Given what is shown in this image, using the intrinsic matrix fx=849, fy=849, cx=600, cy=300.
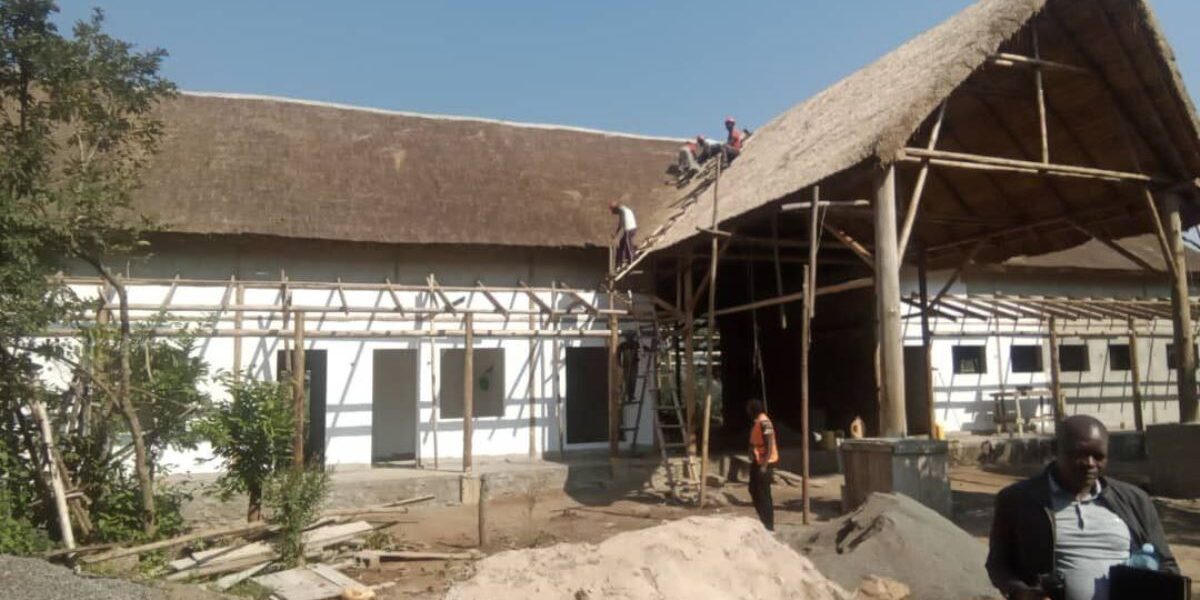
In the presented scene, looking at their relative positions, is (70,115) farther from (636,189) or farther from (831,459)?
(831,459)

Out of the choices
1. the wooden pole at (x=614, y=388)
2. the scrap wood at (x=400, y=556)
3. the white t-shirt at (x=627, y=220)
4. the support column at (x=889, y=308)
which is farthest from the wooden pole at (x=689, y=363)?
the scrap wood at (x=400, y=556)

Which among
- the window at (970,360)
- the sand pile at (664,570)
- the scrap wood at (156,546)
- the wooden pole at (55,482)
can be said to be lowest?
the scrap wood at (156,546)

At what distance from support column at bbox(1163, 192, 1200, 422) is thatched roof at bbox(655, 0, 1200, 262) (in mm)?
458

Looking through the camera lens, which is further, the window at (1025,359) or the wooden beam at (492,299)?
the window at (1025,359)

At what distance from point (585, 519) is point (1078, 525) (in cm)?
837

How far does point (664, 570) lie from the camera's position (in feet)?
19.5

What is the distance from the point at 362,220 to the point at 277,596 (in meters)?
7.71

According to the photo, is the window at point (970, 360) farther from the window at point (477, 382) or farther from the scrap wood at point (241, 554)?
the scrap wood at point (241, 554)

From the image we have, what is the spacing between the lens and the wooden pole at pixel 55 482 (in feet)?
25.5

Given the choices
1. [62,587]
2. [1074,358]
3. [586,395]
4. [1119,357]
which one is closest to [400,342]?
[586,395]

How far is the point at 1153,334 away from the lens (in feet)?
60.4

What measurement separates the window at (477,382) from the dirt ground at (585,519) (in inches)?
108

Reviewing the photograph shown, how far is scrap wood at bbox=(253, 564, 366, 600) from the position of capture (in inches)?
277

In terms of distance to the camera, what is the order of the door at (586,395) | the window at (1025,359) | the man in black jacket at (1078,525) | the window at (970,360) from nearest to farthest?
the man in black jacket at (1078,525) → the door at (586,395) → the window at (970,360) → the window at (1025,359)
